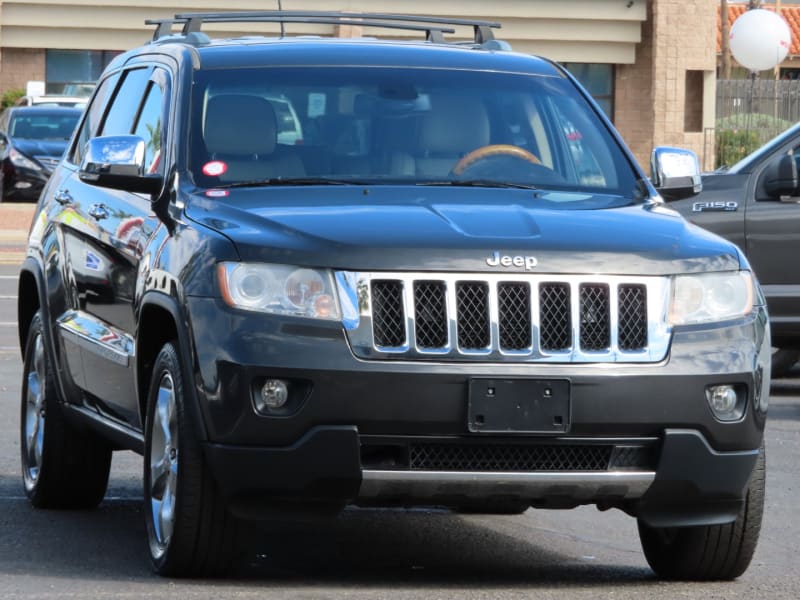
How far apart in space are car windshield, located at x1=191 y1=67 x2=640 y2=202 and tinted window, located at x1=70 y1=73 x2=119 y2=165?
1.29 m

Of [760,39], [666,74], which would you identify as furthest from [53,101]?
[666,74]

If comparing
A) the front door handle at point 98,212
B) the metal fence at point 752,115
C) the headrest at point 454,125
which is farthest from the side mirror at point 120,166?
the metal fence at point 752,115

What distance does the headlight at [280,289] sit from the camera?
18.2 ft

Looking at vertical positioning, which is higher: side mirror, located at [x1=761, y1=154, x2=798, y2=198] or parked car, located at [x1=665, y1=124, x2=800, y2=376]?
side mirror, located at [x1=761, y1=154, x2=798, y2=198]

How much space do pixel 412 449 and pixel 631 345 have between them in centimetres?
70

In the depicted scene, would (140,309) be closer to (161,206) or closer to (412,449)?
(161,206)

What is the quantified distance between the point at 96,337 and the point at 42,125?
82.7 feet

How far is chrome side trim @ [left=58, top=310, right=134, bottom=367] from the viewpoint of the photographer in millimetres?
6668

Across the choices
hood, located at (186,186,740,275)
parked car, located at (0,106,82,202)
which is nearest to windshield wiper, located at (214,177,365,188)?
hood, located at (186,186,740,275)

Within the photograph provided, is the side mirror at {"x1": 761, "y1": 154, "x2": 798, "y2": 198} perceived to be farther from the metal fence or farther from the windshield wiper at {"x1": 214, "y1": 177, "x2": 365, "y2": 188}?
the metal fence

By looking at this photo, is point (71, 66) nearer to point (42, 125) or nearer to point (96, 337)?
point (42, 125)

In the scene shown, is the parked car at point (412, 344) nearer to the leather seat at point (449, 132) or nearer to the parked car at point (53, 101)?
the leather seat at point (449, 132)

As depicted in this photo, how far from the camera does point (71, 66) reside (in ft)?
132

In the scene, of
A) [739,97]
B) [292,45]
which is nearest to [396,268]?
[292,45]
